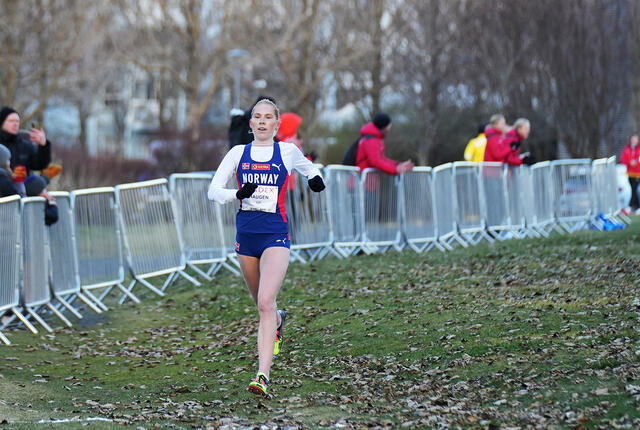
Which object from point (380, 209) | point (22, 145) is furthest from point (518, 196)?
point (22, 145)

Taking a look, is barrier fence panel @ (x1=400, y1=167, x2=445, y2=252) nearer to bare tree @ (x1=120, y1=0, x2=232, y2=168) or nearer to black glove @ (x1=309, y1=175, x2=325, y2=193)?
black glove @ (x1=309, y1=175, x2=325, y2=193)

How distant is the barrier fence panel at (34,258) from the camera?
1214 centimetres

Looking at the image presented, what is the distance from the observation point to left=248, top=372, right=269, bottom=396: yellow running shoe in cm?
824

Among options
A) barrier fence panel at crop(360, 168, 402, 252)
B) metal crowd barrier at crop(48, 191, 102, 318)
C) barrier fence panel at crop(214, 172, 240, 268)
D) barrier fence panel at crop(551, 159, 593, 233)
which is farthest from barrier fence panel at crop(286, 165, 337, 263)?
barrier fence panel at crop(551, 159, 593, 233)

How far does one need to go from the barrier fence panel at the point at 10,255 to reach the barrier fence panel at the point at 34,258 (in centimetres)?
17

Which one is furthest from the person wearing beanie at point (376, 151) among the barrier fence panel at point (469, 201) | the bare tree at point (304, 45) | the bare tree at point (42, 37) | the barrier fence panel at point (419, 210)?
the bare tree at point (304, 45)

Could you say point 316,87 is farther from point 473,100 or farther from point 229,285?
point 229,285

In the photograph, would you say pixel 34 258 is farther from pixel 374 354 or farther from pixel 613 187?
pixel 613 187

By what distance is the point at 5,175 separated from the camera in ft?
40.3

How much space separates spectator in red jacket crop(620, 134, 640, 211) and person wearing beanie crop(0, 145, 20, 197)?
19.3 metres

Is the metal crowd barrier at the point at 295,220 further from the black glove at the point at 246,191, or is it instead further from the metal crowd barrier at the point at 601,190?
the black glove at the point at 246,191

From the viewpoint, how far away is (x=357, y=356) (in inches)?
384

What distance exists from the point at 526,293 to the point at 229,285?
15.7 ft

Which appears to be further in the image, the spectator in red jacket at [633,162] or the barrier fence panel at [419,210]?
the spectator in red jacket at [633,162]
